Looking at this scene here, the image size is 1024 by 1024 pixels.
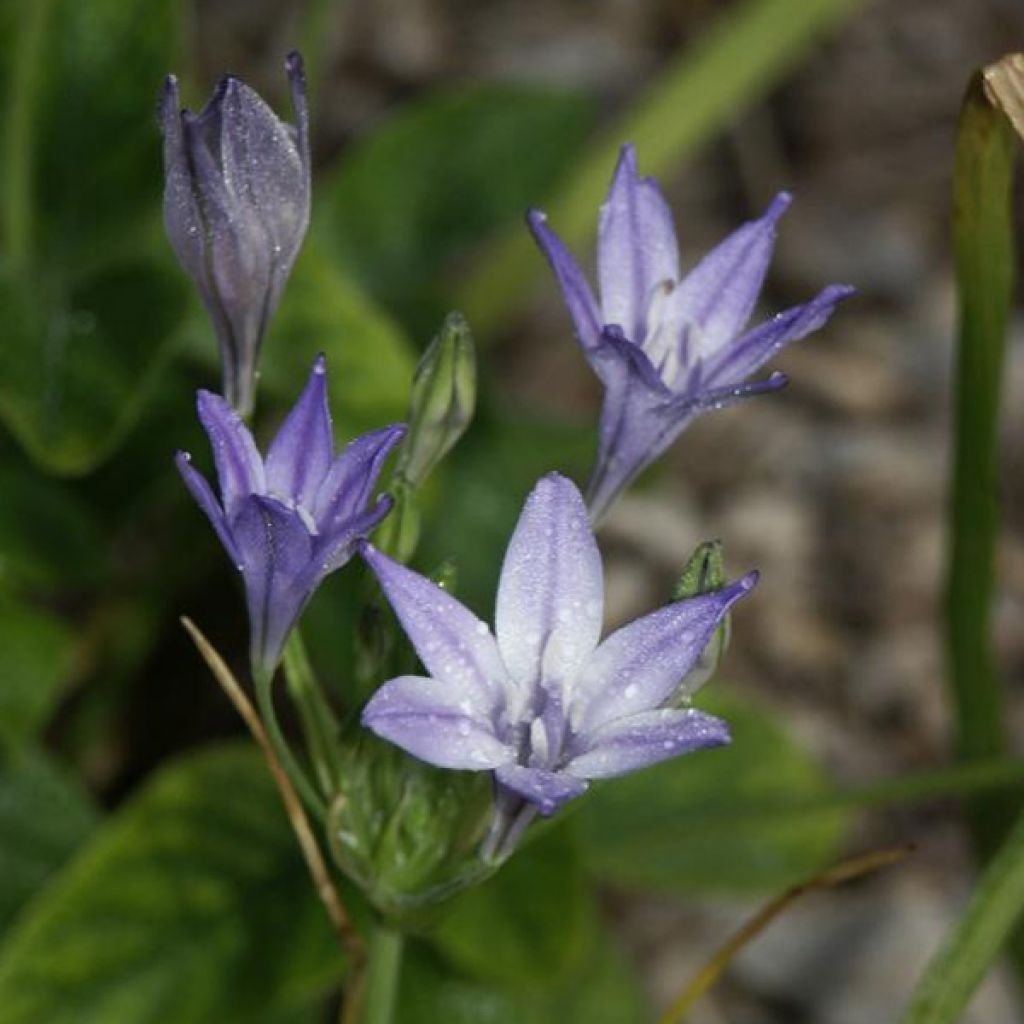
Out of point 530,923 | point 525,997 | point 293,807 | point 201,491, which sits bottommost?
point 525,997

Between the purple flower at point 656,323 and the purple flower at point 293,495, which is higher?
the purple flower at point 293,495

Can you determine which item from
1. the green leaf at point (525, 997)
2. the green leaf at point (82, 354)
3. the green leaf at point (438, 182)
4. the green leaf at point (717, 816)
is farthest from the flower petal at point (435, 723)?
the green leaf at point (438, 182)

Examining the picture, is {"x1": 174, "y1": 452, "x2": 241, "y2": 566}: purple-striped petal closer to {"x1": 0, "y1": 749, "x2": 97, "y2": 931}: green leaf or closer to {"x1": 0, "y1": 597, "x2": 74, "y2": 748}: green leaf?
{"x1": 0, "y1": 597, "x2": 74, "y2": 748}: green leaf

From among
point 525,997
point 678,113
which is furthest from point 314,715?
point 678,113

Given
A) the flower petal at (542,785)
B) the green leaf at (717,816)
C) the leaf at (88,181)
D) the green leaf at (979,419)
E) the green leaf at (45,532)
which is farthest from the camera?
the green leaf at (717,816)

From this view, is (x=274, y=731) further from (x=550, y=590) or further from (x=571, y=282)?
(x=571, y=282)

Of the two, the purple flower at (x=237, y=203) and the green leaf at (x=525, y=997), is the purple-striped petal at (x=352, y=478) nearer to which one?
the purple flower at (x=237, y=203)
